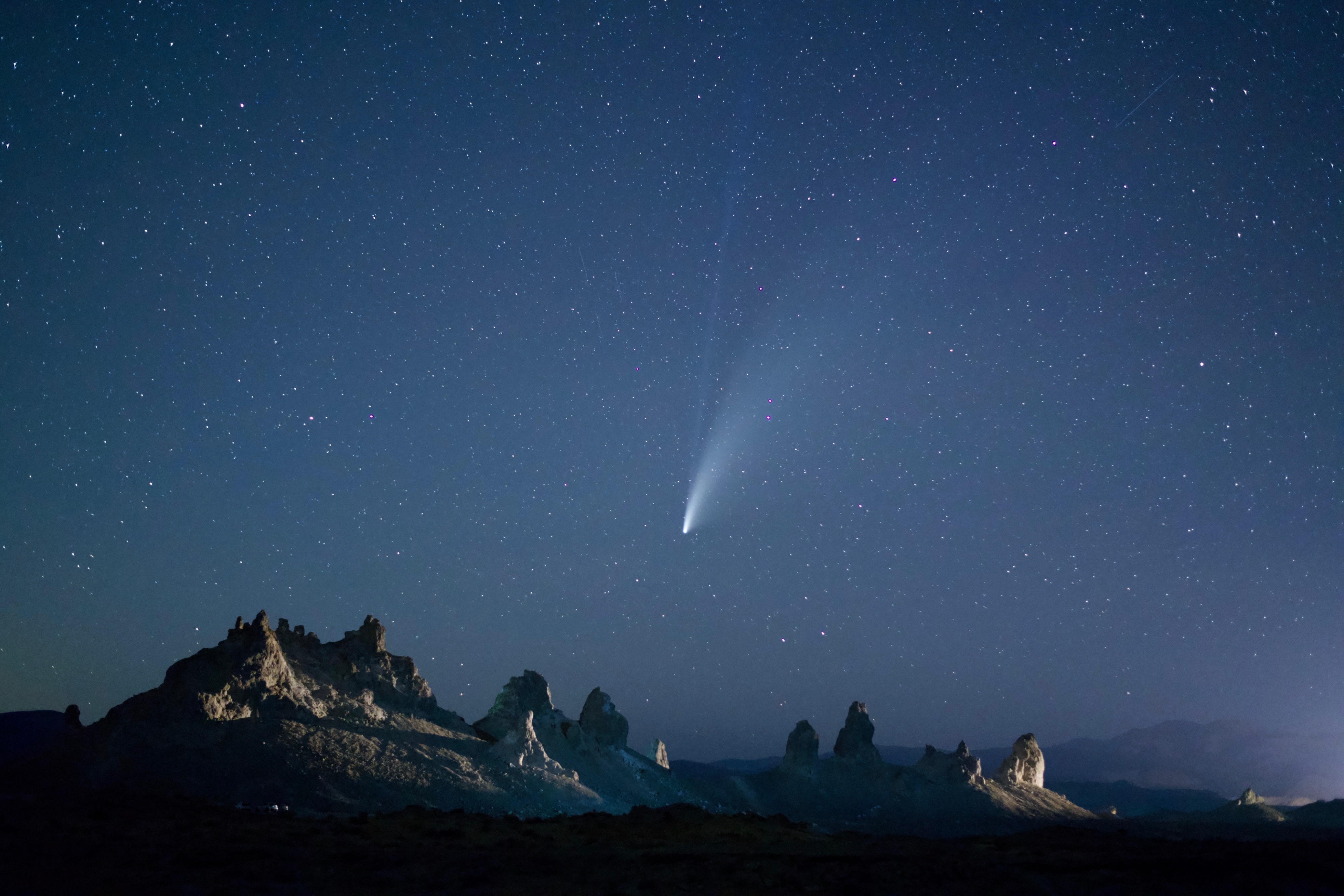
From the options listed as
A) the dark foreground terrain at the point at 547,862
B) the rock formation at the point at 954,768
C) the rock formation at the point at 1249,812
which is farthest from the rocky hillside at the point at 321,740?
the rock formation at the point at 1249,812

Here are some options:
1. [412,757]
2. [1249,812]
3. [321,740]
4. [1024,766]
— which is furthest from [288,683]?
[1249,812]

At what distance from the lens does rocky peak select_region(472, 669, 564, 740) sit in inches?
2569

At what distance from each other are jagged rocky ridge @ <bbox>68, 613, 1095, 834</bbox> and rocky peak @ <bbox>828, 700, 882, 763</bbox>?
0.87 feet

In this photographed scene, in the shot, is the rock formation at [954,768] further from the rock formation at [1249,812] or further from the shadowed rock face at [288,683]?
the shadowed rock face at [288,683]

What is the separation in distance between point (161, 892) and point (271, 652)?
33.6m

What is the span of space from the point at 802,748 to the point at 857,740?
7331 millimetres

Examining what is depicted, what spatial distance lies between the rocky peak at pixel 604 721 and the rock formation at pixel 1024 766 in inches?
2053

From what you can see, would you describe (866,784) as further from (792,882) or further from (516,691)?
(792,882)

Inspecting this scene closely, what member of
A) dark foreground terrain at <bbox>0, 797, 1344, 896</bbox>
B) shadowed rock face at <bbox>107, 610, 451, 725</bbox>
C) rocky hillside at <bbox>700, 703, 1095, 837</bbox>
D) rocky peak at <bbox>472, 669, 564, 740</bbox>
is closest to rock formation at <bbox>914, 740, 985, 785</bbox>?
rocky hillside at <bbox>700, 703, 1095, 837</bbox>

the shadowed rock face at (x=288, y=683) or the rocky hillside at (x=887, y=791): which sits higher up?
the shadowed rock face at (x=288, y=683)

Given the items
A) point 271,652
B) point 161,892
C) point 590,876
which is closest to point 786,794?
point 271,652

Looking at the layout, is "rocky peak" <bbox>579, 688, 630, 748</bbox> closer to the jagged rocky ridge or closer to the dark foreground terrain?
the jagged rocky ridge

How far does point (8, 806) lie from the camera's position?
84.0ft

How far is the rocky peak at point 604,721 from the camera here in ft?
256
